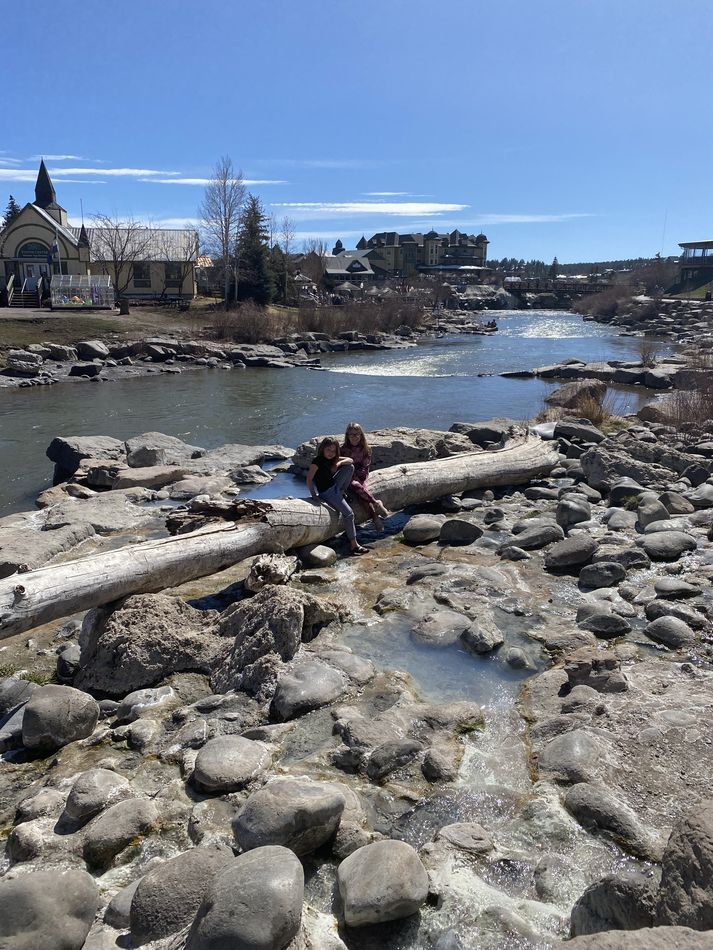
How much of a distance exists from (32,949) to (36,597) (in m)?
3.47

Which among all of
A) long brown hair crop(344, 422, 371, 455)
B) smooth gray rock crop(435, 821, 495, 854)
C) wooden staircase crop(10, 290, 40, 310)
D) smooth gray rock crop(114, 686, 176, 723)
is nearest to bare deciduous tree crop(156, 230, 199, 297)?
wooden staircase crop(10, 290, 40, 310)

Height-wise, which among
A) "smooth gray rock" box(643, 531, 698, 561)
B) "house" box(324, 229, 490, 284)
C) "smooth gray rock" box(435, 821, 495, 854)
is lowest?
"smooth gray rock" box(435, 821, 495, 854)

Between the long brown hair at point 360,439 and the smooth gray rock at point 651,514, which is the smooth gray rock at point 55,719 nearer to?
the long brown hair at point 360,439

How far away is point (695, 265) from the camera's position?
9081cm

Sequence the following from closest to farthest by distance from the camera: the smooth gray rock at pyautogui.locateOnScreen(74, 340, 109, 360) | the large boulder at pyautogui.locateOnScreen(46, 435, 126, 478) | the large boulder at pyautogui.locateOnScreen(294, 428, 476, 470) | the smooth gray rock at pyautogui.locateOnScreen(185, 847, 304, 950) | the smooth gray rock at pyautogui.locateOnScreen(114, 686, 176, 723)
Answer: the smooth gray rock at pyautogui.locateOnScreen(185, 847, 304, 950) → the smooth gray rock at pyautogui.locateOnScreen(114, 686, 176, 723) → the large boulder at pyautogui.locateOnScreen(294, 428, 476, 470) → the large boulder at pyautogui.locateOnScreen(46, 435, 126, 478) → the smooth gray rock at pyautogui.locateOnScreen(74, 340, 109, 360)

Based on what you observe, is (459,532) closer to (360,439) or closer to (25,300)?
(360,439)

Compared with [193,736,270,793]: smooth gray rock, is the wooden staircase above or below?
above

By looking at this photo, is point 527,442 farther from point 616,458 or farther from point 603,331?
point 603,331

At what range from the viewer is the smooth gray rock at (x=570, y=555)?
8.48 meters

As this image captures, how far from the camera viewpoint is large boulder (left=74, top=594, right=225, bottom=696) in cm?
625

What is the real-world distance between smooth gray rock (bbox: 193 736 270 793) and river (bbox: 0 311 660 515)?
10.1 meters

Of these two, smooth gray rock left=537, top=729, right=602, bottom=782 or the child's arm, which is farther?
the child's arm

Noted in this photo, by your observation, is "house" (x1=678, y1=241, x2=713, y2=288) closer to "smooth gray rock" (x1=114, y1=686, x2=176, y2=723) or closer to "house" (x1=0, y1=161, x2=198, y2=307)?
"house" (x1=0, y1=161, x2=198, y2=307)

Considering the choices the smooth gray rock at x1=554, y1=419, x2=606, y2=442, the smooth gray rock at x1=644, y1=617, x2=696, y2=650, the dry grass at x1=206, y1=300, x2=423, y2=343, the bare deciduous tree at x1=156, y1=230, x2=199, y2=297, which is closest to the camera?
the smooth gray rock at x1=644, y1=617, x2=696, y2=650
